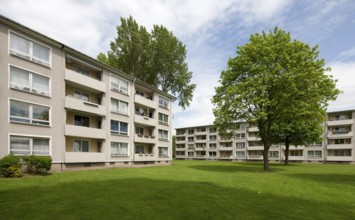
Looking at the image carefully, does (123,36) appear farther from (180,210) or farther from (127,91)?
(180,210)

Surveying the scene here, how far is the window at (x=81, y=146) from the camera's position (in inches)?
1033

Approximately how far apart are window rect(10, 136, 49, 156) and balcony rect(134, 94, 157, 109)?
1532cm

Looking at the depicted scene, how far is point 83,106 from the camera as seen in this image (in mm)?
26062

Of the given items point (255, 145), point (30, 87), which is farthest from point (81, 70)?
point (255, 145)

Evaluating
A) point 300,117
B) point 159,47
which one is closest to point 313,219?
point 300,117

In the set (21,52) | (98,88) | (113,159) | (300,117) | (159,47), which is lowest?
(113,159)

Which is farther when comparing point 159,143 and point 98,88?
point 159,143

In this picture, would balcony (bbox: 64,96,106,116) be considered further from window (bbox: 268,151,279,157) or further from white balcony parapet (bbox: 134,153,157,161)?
window (bbox: 268,151,279,157)

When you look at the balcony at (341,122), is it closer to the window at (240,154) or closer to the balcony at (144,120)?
the window at (240,154)

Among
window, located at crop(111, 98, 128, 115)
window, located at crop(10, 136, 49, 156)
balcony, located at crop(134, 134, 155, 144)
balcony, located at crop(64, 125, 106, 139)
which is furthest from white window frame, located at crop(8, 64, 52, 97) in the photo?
balcony, located at crop(134, 134, 155, 144)

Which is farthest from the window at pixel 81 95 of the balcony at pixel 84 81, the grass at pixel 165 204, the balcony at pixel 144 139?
the grass at pixel 165 204

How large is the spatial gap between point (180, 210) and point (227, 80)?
2216 centimetres

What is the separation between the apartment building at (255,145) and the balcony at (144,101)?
42.4 feet

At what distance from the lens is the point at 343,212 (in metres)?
8.88
